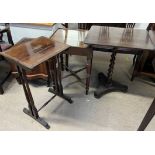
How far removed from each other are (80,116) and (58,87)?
387 mm

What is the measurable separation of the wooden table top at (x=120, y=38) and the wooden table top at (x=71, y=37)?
0.18m

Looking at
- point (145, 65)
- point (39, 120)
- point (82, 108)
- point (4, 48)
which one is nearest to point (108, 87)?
point (82, 108)

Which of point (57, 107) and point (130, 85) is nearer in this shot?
point (57, 107)

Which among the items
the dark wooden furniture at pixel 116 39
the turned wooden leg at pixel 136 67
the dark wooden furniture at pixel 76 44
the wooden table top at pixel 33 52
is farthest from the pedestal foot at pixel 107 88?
the wooden table top at pixel 33 52

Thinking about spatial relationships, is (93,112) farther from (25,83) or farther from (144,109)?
(25,83)

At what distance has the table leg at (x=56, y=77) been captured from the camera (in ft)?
5.12

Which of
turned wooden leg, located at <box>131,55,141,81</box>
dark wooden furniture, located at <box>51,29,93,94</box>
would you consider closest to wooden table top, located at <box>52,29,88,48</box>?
dark wooden furniture, located at <box>51,29,93,94</box>

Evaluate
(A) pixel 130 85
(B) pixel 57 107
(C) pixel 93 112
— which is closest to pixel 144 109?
(A) pixel 130 85

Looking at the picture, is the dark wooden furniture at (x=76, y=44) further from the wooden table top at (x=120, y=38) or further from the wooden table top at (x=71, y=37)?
the wooden table top at (x=120, y=38)

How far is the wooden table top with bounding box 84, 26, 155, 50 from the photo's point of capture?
4.81 ft

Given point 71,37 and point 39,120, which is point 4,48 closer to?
point 71,37

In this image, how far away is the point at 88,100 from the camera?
6.23 ft

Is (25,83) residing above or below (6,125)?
above

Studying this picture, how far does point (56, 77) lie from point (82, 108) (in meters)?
0.45
